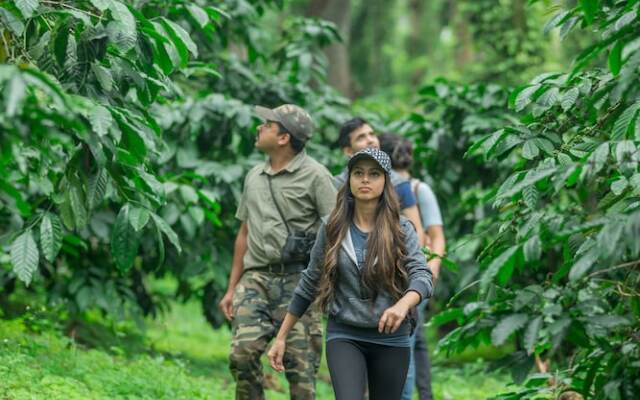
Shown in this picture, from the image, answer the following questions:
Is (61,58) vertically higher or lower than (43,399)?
higher

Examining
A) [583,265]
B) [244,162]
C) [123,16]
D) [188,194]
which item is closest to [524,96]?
[583,265]

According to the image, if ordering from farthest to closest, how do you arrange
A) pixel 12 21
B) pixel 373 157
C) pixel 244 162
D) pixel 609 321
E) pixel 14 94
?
pixel 244 162 → pixel 373 157 → pixel 12 21 → pixel 609 321 → pixel 14 94

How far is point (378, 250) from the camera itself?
478 centimetres

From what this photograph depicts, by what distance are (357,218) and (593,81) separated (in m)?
1.36

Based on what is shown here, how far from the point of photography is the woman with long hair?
472 cm

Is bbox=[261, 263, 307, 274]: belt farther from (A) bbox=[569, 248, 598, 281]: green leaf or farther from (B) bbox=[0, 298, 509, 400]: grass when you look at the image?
(A) bbox=[569, 248, 598, 281]: green leaf

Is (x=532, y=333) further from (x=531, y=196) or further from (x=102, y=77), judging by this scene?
(x=102, y=77)

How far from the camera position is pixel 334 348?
15.6ft

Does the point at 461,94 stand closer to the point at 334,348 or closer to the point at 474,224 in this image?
the point at 474,224

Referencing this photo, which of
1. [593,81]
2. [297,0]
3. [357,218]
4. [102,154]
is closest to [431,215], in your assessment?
[357,218]

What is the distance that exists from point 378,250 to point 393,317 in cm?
43

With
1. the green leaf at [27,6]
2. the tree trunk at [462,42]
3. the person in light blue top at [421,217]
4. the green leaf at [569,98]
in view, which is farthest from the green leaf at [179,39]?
the tree trunk at [462,42]

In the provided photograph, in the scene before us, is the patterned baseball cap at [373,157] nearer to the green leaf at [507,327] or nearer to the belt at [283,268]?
the belt at [283,268]

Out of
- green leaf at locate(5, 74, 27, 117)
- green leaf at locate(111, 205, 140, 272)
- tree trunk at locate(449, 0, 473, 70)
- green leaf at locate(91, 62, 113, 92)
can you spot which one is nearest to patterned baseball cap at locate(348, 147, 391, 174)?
green leaf at locate(111, 205, 140, 272)
